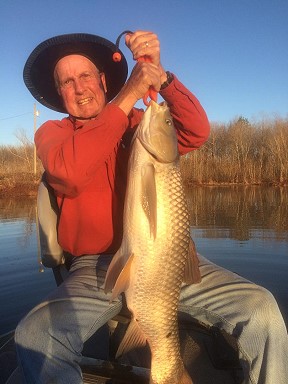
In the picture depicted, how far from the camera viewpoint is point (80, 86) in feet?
11.2

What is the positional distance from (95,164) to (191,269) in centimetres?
102

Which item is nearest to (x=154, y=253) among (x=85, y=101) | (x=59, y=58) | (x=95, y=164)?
(x=95, y=164)

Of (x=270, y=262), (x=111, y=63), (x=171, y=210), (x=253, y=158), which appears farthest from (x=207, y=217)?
(x=253, y=158)

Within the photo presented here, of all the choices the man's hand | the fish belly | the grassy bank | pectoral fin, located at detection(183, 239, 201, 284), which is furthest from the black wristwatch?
the grassy bank

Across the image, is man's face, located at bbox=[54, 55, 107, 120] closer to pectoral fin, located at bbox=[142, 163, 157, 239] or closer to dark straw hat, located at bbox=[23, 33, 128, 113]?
dark straw hat, located at bbox=[23, 33, 128, 113]

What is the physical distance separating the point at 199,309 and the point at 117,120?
1.48m

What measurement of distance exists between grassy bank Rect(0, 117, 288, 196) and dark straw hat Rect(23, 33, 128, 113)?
955 inches

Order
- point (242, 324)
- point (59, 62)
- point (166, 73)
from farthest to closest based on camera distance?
1. point (59, 62)
2. point (166, 73)
3. point (242, 324)

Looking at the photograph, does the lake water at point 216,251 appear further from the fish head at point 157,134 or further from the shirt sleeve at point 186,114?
the fish head at point 157,134

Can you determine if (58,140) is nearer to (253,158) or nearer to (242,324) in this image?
(242,324)

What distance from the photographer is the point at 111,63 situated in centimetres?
384

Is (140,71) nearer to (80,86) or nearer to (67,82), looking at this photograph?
(80,86)

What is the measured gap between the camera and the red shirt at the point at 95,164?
8.65 ft

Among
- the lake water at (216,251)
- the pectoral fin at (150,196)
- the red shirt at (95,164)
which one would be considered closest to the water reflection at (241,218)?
the lake water at (216,251)
